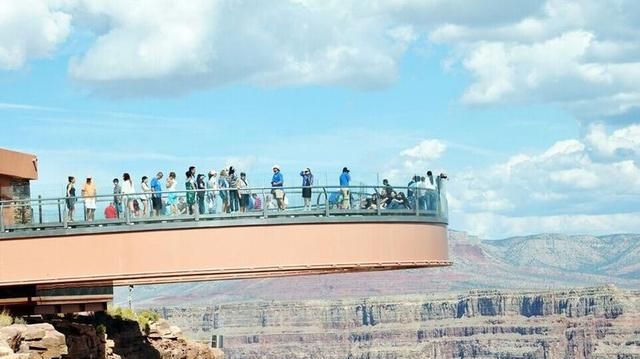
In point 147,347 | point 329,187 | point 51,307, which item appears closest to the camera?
point 329,187

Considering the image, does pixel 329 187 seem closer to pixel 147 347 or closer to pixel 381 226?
pixel 381 226

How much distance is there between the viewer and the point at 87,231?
122 ft

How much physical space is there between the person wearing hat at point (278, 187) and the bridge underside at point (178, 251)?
25.5 inches

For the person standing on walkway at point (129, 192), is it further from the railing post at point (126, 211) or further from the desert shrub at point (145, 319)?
the desert shrub at point (145, 319)

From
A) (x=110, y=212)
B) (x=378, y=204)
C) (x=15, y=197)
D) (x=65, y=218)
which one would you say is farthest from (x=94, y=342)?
(x=378, y=204)

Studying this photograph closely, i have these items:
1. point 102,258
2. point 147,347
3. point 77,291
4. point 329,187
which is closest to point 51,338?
point 102,258

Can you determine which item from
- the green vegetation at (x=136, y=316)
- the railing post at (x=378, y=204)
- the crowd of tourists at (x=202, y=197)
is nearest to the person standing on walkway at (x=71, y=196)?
the crowd of tourists at (x=202, y=197)

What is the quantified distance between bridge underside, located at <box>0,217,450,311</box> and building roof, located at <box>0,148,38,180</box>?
27.4ft

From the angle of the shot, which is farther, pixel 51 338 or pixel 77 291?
pixel 77 291

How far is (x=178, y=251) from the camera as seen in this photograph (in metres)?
36.9

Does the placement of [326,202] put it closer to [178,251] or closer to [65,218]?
[178,251]

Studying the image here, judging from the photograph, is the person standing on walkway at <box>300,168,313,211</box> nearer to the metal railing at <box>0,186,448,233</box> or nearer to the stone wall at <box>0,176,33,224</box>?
the metal railing at <box>0,186,448,233</box>

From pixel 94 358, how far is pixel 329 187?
9.97 m

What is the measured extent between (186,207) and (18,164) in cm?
1213
